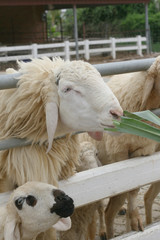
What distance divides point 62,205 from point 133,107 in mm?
1706

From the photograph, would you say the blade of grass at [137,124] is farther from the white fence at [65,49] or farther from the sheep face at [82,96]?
the white fence at [65,49]

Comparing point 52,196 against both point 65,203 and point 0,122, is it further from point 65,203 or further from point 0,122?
point 0,122

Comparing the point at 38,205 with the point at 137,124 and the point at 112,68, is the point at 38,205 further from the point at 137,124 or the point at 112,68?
the point at 112,68

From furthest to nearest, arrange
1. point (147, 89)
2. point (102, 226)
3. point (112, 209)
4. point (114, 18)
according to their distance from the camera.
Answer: point (114, 18) < point (102, 226) < point (112, 209) < point (147, 89)

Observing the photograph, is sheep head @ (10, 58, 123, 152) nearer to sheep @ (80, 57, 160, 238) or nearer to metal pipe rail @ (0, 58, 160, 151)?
metal pipe rail @ (0, 58, 160, 151)

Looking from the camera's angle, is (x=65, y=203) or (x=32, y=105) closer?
(x=65, y=203)

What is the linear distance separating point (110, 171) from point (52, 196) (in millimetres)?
813

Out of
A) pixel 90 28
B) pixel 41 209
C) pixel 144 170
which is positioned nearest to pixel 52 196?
pixel 41 209

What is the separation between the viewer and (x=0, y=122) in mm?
3172

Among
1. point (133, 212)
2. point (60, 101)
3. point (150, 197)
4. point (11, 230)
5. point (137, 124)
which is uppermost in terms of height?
point (137, 124)

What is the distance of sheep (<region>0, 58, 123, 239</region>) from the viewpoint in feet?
9.44

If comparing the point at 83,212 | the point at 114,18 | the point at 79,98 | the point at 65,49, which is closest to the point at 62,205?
the point at 79,98

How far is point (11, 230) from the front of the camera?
2.58m

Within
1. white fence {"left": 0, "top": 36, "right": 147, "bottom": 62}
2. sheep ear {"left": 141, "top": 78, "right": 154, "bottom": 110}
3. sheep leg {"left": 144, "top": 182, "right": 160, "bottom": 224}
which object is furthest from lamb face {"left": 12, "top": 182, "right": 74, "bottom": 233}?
white fence {"left": 0, "top": 36, "right": 147, "bottom": 62}
